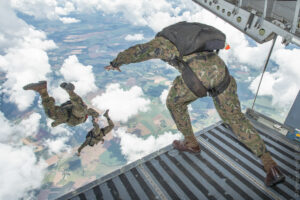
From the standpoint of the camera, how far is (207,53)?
2516 millimetres

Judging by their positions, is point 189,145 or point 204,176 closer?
point 204,176

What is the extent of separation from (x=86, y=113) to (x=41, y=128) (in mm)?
127375

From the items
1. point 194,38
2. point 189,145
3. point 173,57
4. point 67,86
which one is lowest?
point 189,145

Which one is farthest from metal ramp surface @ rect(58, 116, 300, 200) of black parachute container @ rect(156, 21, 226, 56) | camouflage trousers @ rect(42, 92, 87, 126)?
black parachute container @ rect(156, 21, 226, 56)

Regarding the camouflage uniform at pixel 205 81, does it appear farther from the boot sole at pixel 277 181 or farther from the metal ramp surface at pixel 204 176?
the metal ramp surface at pixel 204 176

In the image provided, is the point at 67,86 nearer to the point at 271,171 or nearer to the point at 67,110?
the point at 67,110

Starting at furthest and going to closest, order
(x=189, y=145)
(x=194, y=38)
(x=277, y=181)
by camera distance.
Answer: (x=189, y=145) < (x=277, y=181) < (x=194, y=38)

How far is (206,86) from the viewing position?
251 centimetres

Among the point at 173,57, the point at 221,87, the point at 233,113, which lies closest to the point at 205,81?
the point at 221,87

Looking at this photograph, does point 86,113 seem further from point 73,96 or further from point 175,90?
point 175,90

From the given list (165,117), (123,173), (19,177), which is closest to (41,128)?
(19,177)

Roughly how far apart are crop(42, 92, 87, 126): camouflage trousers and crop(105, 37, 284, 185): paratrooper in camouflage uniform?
1.02 m

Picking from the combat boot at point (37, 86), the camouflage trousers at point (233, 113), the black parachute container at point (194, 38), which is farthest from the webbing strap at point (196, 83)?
the combat boot at point (37, 86)

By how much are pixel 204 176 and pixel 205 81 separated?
1.92 m
